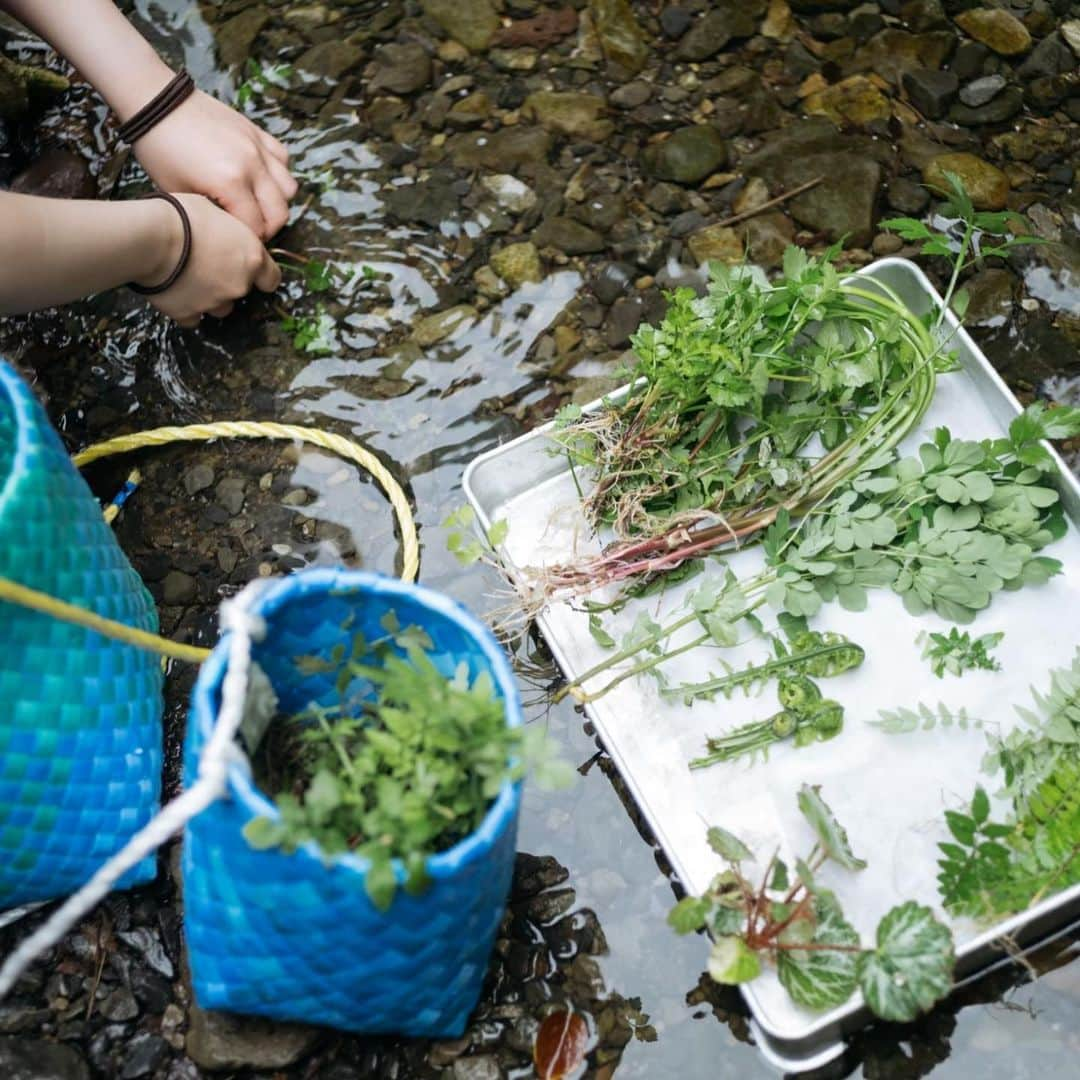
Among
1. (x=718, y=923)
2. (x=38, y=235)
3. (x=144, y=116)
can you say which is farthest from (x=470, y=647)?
(x=144, y=116)

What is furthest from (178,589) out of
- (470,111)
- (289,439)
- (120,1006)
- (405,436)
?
(470,111)

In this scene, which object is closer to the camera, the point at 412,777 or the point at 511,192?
the point at 412,777

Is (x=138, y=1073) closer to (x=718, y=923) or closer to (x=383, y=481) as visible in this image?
(x=718, y=923)

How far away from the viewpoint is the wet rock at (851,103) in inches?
108

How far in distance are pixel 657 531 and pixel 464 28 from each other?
1.64m

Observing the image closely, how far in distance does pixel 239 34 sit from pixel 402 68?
0.47 metres

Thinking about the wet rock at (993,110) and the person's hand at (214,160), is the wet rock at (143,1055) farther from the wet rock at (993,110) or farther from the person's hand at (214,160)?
the wet rock at (993,110)

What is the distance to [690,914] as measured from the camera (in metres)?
1.63

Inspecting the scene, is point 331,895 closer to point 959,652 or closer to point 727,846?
point 727,846

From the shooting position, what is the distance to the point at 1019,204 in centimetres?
261

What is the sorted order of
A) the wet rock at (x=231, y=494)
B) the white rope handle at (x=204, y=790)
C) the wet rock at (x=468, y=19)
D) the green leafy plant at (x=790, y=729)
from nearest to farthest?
the white rope handle at (x=204, y=790)
the green leafy plant at (x=790, y=729)
the wet rock at (x=231, y=494)
the wet rock at (x=468, y=19)

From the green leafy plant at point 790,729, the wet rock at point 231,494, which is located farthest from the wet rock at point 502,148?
the green leafy plant at point 790,729

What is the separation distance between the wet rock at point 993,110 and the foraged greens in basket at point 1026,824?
1.49 m

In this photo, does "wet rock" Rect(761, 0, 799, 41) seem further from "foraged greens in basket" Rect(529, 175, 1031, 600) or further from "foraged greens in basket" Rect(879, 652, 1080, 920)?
"foraged greens in basket" Rect(879, 652, 1080, 920)
